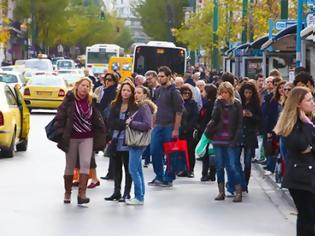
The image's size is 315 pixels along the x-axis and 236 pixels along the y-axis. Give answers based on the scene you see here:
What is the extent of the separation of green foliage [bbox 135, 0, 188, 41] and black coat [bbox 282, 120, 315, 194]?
297ft

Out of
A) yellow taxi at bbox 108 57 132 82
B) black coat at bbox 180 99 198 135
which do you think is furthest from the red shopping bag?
yellow taxi at bbox 108 57 132 82

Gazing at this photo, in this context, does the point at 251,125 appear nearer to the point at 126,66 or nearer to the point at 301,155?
the point at 301,155

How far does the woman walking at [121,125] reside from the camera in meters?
14.0

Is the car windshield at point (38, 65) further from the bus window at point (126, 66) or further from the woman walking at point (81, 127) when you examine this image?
the woman walking at point (81, 127)

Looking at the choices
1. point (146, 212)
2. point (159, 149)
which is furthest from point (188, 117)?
point (146, 212)

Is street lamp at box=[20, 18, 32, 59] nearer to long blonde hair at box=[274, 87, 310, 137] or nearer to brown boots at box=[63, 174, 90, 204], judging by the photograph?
brown boots at box=[63, 174, 90, 204]

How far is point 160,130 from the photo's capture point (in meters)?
16.4

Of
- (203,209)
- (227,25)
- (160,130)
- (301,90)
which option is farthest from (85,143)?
(227,25)

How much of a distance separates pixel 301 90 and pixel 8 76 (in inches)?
1282

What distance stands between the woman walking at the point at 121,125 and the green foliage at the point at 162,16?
8559 centimetres

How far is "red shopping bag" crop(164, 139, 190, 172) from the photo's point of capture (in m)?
16.4

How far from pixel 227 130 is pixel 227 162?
1.53 feet

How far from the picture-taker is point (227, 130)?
47.1 ft

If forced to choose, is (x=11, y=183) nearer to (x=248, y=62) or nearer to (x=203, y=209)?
(x=203, y=209)
